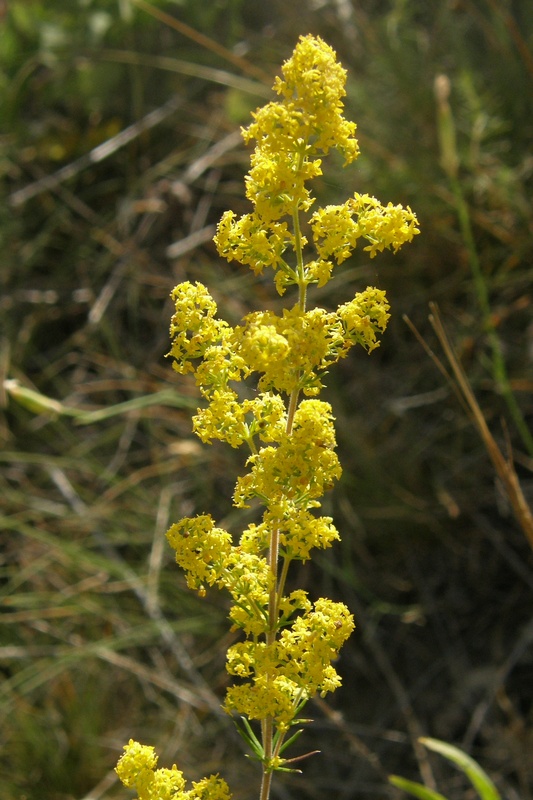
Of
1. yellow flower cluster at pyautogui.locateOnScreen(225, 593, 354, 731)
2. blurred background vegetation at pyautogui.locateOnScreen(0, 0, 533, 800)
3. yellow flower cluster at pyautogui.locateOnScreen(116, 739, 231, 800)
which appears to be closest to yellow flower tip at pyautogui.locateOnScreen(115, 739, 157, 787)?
yellow flower cluster at pyautogui.locateOnScreen(116, 739, 231, 800)

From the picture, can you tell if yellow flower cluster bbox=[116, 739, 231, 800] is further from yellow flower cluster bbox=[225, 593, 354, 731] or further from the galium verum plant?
yellow flower cluster bbox=[225, 593, 354, 731]

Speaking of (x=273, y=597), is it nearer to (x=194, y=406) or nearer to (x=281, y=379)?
(x=281, y=379)

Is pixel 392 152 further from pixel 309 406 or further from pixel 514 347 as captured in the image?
pixel 309 406

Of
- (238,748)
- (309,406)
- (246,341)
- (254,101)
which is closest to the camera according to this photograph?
(246,341)

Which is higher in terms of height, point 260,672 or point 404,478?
point 404,478

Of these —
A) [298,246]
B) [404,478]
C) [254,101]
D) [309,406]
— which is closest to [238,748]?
[404,478]

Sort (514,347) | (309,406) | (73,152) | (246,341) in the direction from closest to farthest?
(246,341), (309,406), (514,347), (73,152)
